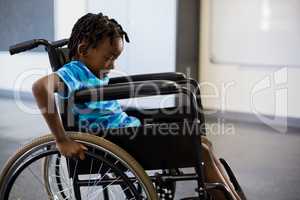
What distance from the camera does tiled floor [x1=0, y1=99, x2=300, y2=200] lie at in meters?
2.62

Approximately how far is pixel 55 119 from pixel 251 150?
224 cm

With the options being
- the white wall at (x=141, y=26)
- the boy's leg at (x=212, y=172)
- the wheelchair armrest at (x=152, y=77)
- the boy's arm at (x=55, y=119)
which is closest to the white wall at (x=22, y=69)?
the white wall at (x=141, y=26)

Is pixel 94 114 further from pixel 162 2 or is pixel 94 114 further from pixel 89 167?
pixel 162 2

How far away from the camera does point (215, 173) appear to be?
177cm

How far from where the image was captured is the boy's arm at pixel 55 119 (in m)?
1.44

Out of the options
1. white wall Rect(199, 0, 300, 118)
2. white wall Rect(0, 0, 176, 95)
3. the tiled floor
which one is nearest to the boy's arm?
the tiled floor

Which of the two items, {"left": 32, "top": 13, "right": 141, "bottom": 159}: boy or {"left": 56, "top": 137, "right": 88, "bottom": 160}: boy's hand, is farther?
{"left": 32, "top": 13, "right": 141, "bottom": 159}: boy

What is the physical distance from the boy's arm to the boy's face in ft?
0.66

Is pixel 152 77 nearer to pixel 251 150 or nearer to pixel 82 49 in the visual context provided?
pixel 82 49

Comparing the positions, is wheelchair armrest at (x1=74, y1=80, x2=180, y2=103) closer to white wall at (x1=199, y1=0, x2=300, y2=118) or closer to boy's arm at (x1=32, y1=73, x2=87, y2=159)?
boy's arm at (x1=32, y1=73, x2=87, y2=159)

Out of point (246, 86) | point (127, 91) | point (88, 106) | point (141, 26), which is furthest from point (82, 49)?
point (246, 86)

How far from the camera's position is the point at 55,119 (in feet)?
4.81

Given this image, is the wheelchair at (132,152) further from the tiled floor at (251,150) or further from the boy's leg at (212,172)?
the tiled floor at (251,150)

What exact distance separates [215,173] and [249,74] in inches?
Answer: 109
